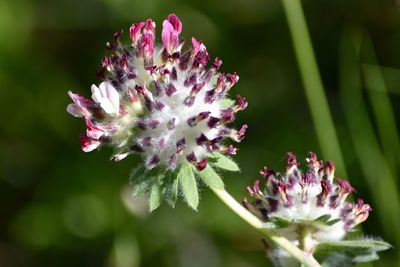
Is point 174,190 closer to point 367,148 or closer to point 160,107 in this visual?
point 160,107

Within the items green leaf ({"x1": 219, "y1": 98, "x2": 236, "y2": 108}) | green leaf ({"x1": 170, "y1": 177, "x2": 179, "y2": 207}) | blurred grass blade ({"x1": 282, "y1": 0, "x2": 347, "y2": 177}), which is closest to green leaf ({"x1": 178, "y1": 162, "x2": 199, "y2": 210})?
green leaf ({"x1": 170, "y1": 177, "x2": 179, "y2": 207})


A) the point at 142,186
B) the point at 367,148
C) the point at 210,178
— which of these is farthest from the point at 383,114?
the point at 142,186

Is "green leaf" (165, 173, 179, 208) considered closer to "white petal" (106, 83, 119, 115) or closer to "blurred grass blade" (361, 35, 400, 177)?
"white petal" (106, 83, 119, 115)

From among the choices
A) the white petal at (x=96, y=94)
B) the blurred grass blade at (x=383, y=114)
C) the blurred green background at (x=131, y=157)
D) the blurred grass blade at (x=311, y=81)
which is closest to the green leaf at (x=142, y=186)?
the white petal at (x=96, y=94)

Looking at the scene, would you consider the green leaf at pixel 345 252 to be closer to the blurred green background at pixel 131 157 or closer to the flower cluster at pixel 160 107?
the flower cluster at pixel 160 107

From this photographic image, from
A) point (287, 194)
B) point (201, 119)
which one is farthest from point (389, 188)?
point (201, 119)
